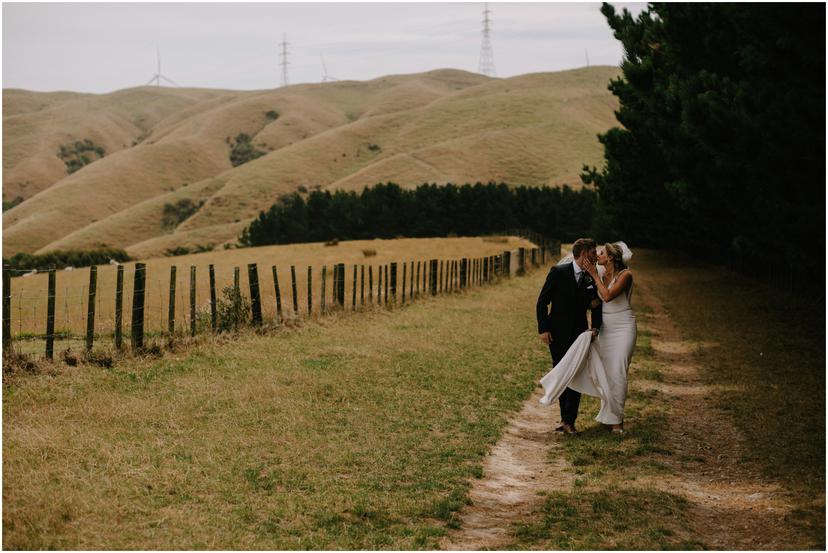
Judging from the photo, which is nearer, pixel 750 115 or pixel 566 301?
pixel 566 301

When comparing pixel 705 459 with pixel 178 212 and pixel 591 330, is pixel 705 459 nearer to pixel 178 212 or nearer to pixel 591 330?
pixel 591 330

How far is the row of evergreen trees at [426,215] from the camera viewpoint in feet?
293

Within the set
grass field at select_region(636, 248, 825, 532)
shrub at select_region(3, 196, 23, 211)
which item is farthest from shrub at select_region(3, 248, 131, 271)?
shrub at select_region(3, 196, 23, 211)

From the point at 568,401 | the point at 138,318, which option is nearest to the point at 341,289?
the point at 138,318

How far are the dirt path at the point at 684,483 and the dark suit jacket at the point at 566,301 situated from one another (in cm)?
130

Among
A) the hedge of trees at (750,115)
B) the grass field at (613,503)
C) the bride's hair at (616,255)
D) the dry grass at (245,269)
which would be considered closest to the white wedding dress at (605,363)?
the bride's hair at (616,255)

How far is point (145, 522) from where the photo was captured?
20.9ft

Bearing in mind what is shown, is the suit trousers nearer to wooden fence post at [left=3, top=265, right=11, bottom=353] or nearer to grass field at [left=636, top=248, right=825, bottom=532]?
grass field at [left=636, top=248, right=825, bottom=532]

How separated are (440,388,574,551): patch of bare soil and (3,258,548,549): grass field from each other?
0.65 ft

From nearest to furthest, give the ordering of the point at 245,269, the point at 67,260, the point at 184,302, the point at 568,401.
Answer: the point at 568,401 < the point at 184,302 < the point at 245,269 < the point at 67,260

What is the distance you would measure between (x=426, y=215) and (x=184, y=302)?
60787 mm

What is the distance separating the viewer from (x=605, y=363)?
998 centimetres

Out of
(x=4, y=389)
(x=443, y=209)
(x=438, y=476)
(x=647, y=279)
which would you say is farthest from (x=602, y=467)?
(x=443, y=209)

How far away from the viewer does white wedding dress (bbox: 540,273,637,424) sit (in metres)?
9.86
